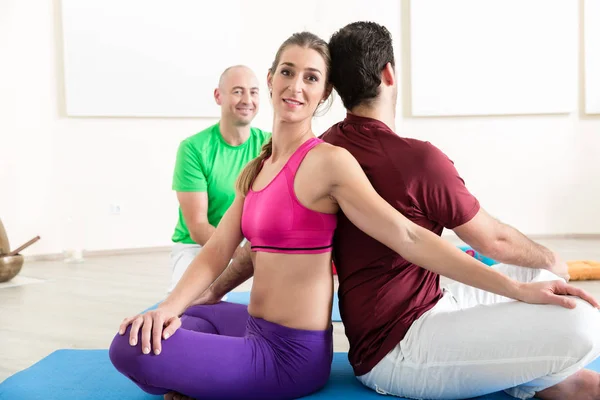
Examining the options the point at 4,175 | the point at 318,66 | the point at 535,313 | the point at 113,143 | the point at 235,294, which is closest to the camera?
the point at 535,313

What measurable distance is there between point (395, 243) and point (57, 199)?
163 inches

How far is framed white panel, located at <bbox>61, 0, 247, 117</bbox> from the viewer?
17.0 ft

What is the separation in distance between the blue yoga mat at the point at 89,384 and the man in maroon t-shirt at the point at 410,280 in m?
0.08

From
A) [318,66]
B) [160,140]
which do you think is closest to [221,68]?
[160,140]

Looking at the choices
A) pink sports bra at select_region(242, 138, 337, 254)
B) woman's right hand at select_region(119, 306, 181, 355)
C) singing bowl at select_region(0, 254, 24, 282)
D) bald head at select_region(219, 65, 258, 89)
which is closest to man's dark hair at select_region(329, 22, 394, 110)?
pink sports bra at select_region(242, 138, 337, 254)

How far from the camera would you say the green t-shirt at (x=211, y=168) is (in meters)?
3.17

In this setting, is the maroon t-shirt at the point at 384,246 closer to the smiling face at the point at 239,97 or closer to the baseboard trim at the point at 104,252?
the smiling face at the point at 239,97

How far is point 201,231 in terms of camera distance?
308cm

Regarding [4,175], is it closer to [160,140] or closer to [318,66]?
[160,140]

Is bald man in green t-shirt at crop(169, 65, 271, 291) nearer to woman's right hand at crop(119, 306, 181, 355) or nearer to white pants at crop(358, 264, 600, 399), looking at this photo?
woman's right hand at crop(119, 306, 181, 355)

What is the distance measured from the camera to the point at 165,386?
1.63 meters

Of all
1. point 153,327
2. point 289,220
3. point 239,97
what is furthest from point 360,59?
point 239,97

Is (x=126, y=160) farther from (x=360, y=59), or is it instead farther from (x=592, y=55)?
(x=360, y=59)

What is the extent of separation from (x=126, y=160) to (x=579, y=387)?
168 inches
